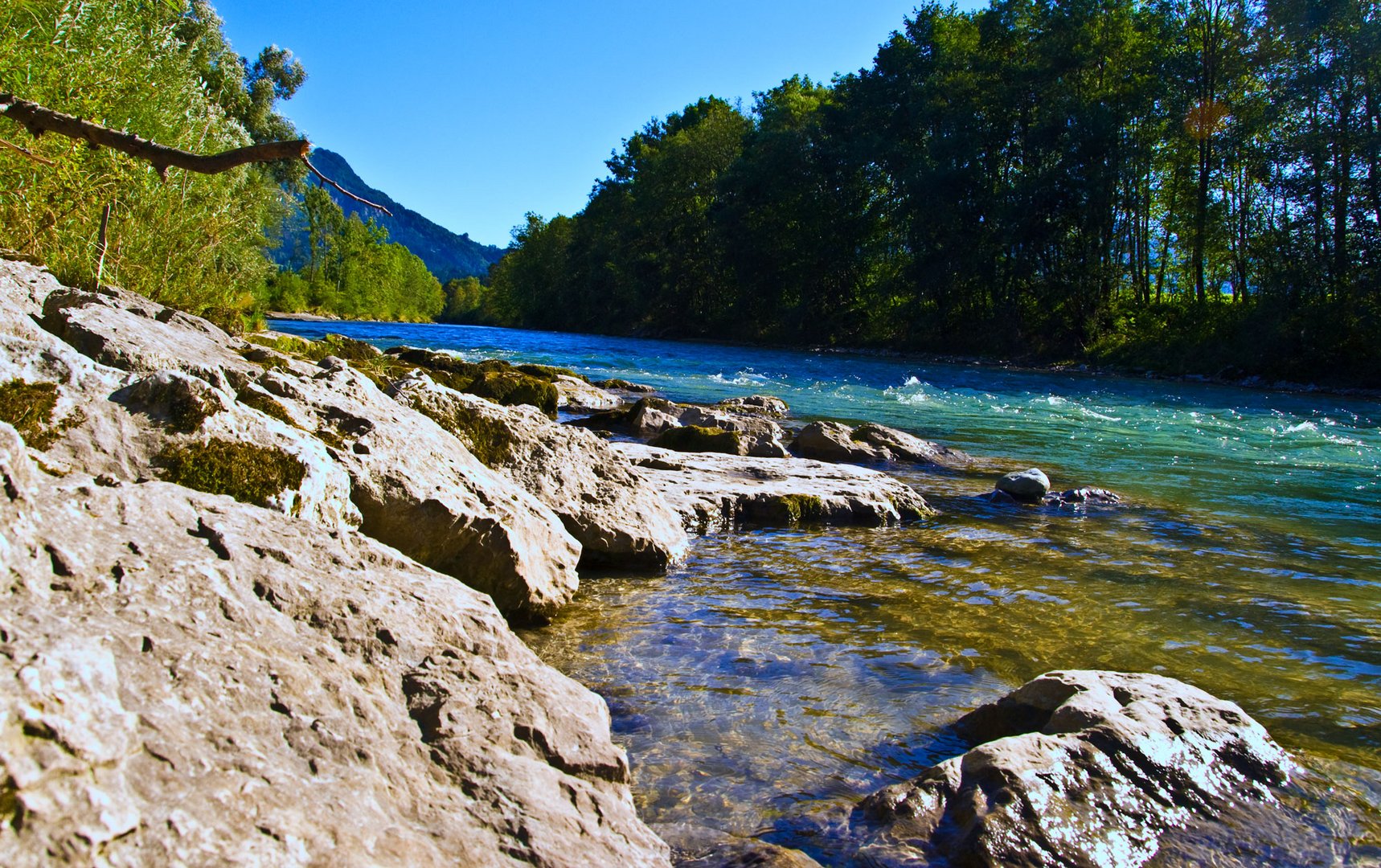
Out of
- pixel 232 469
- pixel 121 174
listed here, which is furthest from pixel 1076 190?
pixel 232 469

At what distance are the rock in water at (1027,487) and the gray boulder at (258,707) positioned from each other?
A: 22.4 feet

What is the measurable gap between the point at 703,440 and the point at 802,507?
258cm

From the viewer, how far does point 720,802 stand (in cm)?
283

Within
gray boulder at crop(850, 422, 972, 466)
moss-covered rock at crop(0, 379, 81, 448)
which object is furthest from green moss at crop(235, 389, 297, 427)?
gray boulder at crop(850, 422, 972, 466)

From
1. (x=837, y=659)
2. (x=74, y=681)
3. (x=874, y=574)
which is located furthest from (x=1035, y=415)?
(x=74, y=681)

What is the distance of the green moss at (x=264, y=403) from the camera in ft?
12.7

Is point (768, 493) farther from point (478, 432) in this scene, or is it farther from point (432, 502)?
point (432, 502)

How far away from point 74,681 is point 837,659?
3192 mm

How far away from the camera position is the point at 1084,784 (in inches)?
108

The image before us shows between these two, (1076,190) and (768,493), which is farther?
(1076,190)

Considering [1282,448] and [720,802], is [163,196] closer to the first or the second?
[720,802]

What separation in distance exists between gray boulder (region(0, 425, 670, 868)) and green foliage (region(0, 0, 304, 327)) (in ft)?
8.16

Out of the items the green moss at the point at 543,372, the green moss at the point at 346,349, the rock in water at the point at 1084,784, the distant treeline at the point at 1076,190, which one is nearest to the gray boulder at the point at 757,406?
the green moss at the point at 543,372

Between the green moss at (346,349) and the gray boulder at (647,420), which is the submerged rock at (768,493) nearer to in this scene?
the gray boulder at (647,420)
